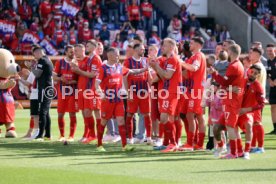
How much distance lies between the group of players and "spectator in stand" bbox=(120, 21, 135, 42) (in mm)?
17243

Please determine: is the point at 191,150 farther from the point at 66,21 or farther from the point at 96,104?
the point at 66,21

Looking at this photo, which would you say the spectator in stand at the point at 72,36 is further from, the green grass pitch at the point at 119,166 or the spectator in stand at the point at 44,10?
the green grass pitch at the point at 119,166

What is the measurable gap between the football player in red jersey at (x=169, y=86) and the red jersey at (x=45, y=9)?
765 inches

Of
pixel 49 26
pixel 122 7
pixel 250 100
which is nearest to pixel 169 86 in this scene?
pixel 250 100

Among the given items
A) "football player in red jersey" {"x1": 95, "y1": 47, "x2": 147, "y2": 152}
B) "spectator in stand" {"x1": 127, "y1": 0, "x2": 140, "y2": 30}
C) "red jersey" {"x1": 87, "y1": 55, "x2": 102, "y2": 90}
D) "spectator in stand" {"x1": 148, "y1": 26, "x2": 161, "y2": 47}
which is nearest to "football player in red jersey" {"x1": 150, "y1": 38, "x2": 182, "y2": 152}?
"football player in red jersey" {"x1": 95, "y1": 47, "x2": 147, "y2": 152}

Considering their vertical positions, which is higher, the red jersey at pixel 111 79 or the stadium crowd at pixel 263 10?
the stadium crowd at pixel 263 10

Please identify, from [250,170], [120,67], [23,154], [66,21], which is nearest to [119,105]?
[120,67]

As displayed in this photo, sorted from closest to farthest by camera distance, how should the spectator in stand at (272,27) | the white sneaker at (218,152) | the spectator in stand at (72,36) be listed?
the white sneaker at (218,152), the spectator in stand at (72,36), the spectator in stand at (272,27)

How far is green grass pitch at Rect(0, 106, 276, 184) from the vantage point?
14.4 metres

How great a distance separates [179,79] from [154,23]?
2369 cm

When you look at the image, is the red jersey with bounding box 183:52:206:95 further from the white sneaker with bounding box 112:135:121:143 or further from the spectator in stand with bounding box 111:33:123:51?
the spectator in stand with bounding box 111:33:123:51

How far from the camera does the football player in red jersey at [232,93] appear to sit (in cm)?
1723

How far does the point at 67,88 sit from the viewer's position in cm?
2148

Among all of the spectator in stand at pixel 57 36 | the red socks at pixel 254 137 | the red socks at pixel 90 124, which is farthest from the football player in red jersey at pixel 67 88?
the spectator in stand at pixel 57 36
